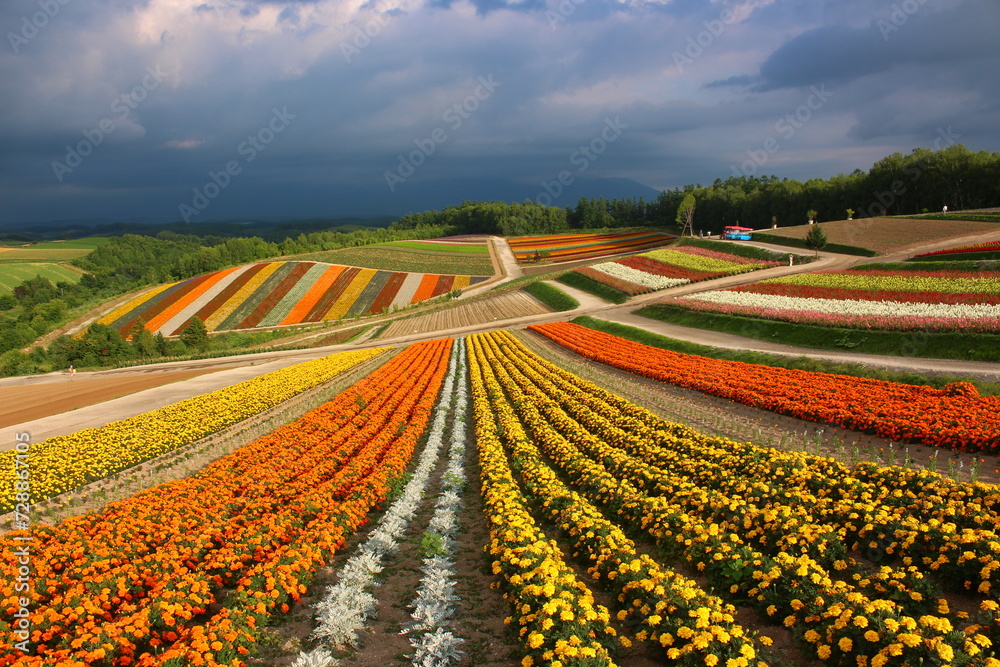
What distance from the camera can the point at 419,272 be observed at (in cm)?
9575

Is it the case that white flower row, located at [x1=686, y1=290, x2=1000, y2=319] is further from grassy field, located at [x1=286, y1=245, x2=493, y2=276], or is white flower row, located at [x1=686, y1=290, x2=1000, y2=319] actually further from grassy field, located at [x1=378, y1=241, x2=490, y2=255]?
grassy field, located at [x1=378, y1=241, x2=490, y2=255]

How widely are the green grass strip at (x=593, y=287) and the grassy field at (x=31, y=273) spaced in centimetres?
14146

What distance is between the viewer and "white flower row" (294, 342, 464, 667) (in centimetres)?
766

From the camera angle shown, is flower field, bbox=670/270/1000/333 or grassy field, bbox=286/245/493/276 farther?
grassy field, bbox=286/245/493/276

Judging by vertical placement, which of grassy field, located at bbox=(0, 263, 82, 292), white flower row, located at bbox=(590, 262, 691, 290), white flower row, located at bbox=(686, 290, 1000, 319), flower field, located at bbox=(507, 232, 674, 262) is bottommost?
white flower row, located at bbox=(686, 290, 1000, 319)

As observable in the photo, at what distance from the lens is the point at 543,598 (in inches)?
296

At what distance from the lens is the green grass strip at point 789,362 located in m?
20.6

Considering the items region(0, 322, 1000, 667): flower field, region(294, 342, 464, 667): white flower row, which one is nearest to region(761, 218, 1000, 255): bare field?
region(0, 322, 1000, 667): flower field

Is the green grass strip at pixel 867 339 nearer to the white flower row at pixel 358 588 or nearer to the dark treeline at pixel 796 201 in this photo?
the white flower row at pixel 358 588

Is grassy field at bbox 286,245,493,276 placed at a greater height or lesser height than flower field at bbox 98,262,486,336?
greater

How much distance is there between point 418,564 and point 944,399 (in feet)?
55.4

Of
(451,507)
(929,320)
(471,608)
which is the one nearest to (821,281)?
(929,320)

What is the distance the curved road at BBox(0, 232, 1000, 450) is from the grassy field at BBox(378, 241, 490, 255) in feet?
154

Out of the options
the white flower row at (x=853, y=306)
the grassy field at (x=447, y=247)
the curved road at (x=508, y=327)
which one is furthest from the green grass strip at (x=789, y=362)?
the grassy field at (x=447, y=247)
